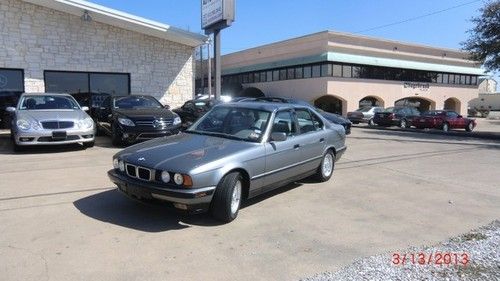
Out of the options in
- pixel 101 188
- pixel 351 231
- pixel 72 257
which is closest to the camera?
pixel 72 257

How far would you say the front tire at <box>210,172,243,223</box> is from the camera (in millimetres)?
5164

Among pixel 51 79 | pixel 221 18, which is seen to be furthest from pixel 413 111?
pixel 51 79

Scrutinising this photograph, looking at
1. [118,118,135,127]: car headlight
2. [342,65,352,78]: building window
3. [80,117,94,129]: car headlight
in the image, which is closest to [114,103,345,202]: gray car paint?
[118,118,135,127]: car headlight

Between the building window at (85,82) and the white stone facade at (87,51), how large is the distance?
22cm

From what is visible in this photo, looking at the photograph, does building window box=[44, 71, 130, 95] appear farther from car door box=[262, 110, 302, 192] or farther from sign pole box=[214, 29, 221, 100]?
car door box=[262, 110, 302, 192]

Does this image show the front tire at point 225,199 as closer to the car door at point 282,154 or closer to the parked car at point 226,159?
the parked car at point 226,159

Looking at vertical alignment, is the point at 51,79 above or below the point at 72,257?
above

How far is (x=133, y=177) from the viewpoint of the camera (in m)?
5.33

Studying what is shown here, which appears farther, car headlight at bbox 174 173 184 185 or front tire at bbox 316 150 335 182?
front tire at bbox 316 150 335 182

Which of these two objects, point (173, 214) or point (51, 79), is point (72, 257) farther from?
point (51, 79)

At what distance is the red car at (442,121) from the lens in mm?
25438

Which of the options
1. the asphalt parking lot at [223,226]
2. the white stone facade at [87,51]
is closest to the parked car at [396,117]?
the white stone facade at [87,51]

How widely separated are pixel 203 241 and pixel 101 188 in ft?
9.50

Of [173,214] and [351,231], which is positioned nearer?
[351,231]
